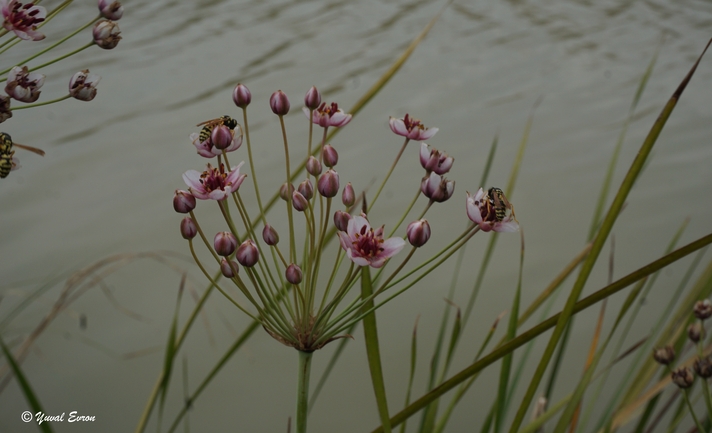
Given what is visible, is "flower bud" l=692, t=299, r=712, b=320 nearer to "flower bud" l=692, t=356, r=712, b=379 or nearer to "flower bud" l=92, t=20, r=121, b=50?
"flower bud" l=692, t=356, r=712, b=379

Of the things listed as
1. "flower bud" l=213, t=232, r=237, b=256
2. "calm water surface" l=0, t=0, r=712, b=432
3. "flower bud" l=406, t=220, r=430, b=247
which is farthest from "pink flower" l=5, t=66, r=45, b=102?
"calm water surface" l=0, t=0, r=712, b=432

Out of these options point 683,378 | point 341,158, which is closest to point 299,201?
point 683,378

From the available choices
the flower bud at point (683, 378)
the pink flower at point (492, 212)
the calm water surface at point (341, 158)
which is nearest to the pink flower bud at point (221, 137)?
the pink flower at point (492, 212)

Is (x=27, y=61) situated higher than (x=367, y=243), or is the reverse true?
(x=27, y=61)

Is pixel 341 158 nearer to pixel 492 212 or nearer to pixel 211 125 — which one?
pixel 211 125

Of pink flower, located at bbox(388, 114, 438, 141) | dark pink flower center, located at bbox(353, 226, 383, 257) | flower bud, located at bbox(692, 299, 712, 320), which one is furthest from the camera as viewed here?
flower bud, located at bbox(692, 299, 712, 320)

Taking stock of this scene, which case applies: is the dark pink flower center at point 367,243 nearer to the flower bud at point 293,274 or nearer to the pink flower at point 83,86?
the flower bud at point 293,274

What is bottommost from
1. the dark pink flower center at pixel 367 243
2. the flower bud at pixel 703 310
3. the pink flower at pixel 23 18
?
the flower bud at pixel 703 310
